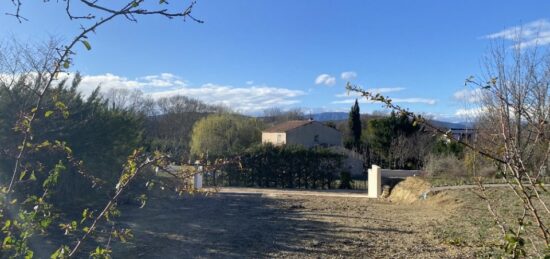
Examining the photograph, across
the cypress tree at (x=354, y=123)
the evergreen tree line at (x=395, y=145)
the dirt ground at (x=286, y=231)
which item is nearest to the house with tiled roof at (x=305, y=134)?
the cypress tree at (x=354, y=123)

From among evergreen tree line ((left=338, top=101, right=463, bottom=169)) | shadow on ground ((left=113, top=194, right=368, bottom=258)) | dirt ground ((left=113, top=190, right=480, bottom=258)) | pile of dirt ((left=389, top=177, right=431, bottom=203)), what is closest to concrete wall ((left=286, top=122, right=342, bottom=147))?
evergreen tree line ((left=338, top=101, right=463, bottom=169))

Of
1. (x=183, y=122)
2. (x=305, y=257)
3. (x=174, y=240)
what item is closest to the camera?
(x=305, y=257)

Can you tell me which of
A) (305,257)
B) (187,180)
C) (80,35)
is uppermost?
(80,35)

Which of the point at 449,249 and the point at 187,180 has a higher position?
the point at 187,180

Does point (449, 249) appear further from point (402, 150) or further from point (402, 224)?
point (402, 150)

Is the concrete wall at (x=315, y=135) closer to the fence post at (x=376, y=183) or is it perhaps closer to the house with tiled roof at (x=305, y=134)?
the house with tiled roof at (x=305, y=134)

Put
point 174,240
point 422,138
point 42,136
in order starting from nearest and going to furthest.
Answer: point 174,240 → point 42,136 → point 422,138

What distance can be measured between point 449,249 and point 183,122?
1682 inches

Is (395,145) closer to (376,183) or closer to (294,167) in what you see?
(294,167)

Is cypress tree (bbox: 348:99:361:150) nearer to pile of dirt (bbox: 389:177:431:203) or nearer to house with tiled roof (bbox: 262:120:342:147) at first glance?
house with tiled roof (bbox: 262:120:342:147)

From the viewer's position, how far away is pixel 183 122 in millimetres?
48312

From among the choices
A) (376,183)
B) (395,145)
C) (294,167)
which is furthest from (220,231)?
(395,145)

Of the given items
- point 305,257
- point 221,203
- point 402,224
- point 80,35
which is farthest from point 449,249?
point 221,203

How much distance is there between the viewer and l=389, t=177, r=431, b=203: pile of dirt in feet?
50.3
